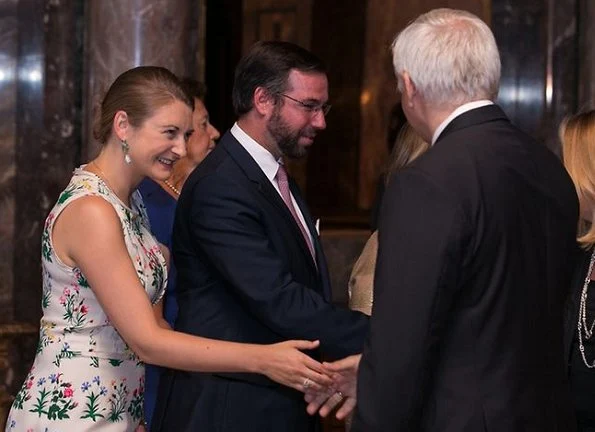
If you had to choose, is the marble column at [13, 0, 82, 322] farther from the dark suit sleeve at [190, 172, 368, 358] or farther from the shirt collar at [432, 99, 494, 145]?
the shirt collar at [432, 99, 494, 145]

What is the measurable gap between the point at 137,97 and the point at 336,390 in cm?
97

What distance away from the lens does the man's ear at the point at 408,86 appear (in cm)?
245

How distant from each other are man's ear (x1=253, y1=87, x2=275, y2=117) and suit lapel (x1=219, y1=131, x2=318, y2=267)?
0.17m

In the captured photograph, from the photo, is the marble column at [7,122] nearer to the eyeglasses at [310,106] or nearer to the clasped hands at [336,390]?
the eyeglasses at [310,106]

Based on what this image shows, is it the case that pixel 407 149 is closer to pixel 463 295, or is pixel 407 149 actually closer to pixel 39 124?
pixel 463 295

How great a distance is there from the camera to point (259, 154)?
10.8 ft

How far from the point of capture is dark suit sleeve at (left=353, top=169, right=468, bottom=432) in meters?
2.25

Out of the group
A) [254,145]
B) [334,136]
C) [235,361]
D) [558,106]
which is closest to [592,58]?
[558,106]

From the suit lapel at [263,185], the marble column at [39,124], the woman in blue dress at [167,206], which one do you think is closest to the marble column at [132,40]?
the marble column at [39,124]

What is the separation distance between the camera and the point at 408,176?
2.29m

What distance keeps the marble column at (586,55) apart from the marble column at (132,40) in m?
2.03

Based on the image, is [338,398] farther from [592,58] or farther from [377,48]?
[377,48]

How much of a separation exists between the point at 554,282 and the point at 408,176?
430 millimetres

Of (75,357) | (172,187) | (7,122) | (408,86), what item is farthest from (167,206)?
(408,86)
